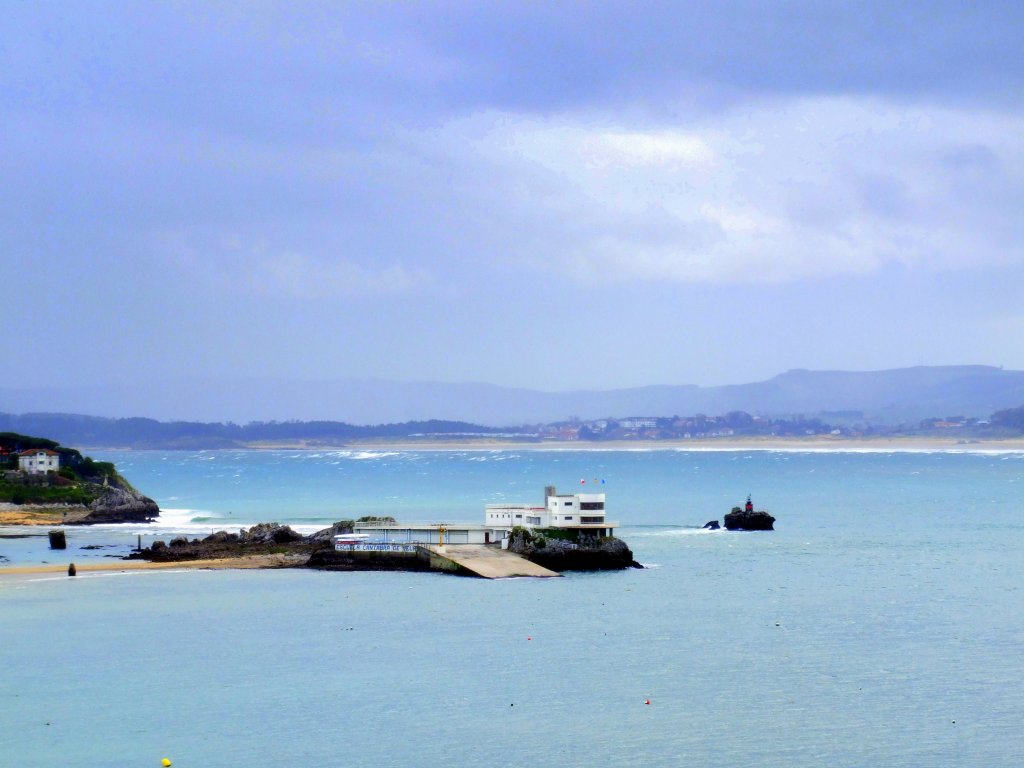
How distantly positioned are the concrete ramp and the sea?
5.63 ft

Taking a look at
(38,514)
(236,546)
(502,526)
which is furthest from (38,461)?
(502,526)

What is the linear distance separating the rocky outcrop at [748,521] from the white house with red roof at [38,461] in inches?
2837

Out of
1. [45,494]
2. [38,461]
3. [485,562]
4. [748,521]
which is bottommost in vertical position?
[485,562]

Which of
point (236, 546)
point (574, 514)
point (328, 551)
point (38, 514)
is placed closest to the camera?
point (574, 514)

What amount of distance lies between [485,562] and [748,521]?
1536 inches

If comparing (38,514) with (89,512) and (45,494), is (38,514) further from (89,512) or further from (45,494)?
(45,494)

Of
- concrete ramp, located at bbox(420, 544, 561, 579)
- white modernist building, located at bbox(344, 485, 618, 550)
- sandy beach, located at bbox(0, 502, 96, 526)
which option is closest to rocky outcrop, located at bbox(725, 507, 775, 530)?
white modernist building, located at bbox(344, 485, 618, 550)

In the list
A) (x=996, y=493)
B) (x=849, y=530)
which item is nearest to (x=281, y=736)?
(x=849, y=530)

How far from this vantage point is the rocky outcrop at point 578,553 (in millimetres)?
84500

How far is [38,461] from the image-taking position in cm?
14712

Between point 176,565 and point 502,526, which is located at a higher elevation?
point 502,526

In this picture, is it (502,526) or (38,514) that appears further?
(38,514)

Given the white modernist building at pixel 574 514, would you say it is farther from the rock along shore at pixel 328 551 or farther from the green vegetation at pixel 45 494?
the green vegetation at pixel 45 494

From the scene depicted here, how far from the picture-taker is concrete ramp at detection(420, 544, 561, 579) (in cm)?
8088
